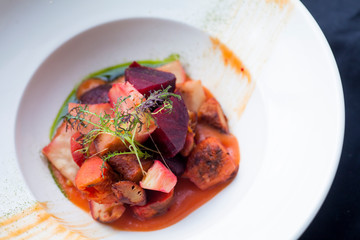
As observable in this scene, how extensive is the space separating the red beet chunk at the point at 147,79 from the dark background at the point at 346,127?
1397mm

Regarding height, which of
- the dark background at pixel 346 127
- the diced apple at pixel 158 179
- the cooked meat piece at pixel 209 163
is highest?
the diced apple at pixel 158 179

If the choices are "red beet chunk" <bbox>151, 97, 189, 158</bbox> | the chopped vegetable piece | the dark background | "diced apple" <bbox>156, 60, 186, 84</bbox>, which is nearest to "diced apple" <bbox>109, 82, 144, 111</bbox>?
"red beet chunk" <bbox>151, 97, 189, 158</bbox>

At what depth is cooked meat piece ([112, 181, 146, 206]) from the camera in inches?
80.3

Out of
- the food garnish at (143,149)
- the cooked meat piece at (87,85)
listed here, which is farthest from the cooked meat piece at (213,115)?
the cooked meat piece at (87,85)

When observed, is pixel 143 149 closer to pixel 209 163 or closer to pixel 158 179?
pixel 158 179

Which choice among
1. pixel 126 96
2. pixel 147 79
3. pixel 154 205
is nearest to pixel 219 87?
pixel 147 79

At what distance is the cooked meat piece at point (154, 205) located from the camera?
2.19 metres

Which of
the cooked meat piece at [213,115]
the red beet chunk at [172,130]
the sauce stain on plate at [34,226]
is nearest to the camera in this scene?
the sauce stain on plate at [34,226]

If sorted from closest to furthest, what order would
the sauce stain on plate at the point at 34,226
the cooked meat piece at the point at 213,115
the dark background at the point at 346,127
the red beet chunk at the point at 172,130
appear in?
1. the sauce stain on plate at the point at 34,226
2. the red beet chunk at the point at 172,130
3. the cooked meat piece at the point at 213,115
4. the dark background at the point at 346,127

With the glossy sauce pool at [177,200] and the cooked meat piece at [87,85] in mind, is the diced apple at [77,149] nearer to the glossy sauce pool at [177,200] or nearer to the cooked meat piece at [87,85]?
the glossy sauce pool at [177,200]

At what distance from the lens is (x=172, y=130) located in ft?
6.96

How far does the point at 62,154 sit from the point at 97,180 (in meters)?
0.50

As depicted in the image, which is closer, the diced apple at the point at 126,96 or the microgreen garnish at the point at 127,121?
the microgreen garnish at the point at 127,121

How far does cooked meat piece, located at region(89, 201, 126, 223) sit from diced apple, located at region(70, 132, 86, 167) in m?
0.28
